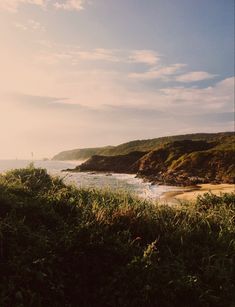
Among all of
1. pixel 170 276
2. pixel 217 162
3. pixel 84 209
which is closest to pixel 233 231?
pixel 170 276

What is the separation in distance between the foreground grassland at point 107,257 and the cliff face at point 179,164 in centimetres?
4977

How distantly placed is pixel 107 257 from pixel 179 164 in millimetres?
74925

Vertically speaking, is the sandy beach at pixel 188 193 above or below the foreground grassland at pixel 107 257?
below

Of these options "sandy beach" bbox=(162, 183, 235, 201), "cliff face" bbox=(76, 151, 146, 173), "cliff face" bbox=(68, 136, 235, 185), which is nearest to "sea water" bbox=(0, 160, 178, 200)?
"sandy beach" bbox=(162, 183, 235, 201)

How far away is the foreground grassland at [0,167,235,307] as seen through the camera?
6.80 m

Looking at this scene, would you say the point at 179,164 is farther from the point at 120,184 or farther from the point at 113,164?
the point at 120,184

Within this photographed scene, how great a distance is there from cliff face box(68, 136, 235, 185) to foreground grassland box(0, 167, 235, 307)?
49.8m

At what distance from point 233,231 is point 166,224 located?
180 centimetres

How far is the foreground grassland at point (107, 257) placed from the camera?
680 cm

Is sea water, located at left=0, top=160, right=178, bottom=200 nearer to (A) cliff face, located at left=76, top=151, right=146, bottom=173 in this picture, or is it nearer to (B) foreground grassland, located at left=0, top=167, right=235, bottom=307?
(B) foreground grassland, located at left=0, top=167, right=235, bottom=307

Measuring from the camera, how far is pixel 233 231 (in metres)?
9.62

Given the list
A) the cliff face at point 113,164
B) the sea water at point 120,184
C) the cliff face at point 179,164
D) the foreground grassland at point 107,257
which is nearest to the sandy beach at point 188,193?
the sea water at point 120,184

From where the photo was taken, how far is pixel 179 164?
8138 centimetres

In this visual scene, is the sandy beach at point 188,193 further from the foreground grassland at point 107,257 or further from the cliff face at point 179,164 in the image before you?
the foreground grassland at point 107,257
